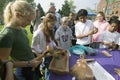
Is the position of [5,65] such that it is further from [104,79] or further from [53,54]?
[104,79]

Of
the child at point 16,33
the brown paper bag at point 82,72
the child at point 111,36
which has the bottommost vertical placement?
the brown paper bag at point 82,72

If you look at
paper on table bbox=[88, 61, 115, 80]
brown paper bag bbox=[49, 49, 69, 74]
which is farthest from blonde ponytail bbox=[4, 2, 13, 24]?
paper on table bbox=[88, 61, 115, 80]

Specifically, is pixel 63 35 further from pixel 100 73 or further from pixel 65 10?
pixel 65 10

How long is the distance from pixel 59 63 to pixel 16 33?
33.6 inches

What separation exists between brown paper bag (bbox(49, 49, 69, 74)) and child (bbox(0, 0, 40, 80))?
0.49 metres

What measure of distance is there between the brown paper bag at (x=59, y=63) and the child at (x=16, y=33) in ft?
1.60

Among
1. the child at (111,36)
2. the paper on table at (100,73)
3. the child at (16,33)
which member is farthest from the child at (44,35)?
the child at (111,36)

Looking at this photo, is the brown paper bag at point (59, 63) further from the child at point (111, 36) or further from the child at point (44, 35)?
the child at point (111, 36)

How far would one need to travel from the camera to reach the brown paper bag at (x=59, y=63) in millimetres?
3291

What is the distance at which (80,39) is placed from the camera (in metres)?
5.54

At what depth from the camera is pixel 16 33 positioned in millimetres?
2713

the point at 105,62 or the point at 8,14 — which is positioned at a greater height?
the point at 8,14

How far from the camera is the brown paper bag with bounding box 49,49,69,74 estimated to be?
329cm

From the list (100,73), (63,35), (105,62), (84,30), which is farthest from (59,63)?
(63,35)
